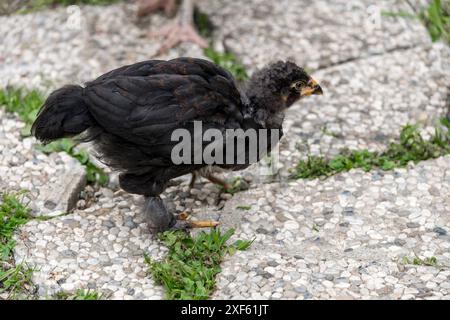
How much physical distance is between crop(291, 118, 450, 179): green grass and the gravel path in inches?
2.8

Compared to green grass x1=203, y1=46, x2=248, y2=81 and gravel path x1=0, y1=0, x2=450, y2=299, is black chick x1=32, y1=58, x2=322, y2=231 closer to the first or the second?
gravel path x1=0, y1=0, x2=450, y2=299

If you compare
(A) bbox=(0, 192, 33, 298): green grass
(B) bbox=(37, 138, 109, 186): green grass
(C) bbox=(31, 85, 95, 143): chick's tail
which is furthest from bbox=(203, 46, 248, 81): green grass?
(A) bbox=(0, 192, 33, 298): green grass

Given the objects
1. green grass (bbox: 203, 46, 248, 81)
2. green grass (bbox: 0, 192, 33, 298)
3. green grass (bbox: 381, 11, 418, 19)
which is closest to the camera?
green grass (bbox: 0, 192, 33, 298)

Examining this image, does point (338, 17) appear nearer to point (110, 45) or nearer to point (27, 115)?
point (110, 45)

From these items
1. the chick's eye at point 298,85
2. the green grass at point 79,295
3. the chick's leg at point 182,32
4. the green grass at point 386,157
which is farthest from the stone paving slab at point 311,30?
the green grass at point 79,295

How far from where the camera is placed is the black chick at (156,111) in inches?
167

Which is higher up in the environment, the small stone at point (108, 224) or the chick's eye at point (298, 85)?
the chick's eye at point (298, 85)

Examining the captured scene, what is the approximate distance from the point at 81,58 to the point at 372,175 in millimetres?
2615

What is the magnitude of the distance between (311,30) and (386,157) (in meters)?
1.71

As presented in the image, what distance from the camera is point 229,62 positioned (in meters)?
6.14

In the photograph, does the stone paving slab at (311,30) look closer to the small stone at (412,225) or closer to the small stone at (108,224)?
the small stone at (412,225)

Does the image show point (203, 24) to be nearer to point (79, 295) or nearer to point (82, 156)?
point (82, 156)

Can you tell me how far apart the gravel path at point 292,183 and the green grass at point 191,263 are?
7cm

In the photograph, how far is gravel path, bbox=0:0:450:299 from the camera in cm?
429
